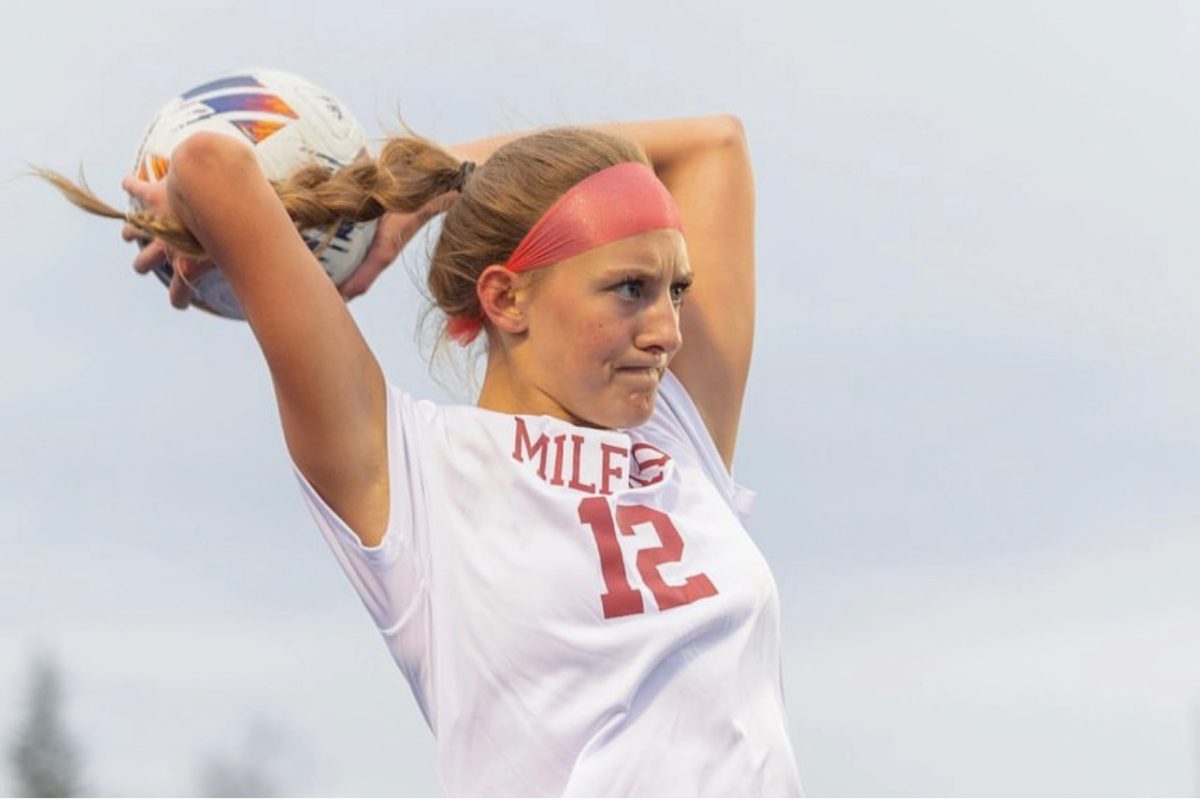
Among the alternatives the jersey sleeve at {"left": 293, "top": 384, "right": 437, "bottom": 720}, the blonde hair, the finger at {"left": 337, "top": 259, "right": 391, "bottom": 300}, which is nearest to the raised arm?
the blonde hair

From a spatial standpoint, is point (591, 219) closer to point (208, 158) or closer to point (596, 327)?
point (596, 327)

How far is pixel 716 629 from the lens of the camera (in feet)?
13.2

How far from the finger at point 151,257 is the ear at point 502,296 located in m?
0.69

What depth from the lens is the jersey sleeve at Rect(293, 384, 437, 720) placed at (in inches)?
159

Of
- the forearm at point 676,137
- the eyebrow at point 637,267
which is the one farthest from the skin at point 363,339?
the forearm at point 676,137

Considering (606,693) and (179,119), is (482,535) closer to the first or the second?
(606,693)

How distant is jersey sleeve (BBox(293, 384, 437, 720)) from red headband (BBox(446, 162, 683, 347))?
18.0 inches

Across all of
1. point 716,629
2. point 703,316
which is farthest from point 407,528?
point 703,316

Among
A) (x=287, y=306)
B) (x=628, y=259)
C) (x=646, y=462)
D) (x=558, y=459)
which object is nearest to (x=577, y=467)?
(x=558, y=459)

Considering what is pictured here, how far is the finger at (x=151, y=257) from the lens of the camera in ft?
14.2

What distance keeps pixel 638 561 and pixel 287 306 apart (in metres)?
0.88

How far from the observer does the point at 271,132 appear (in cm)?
447

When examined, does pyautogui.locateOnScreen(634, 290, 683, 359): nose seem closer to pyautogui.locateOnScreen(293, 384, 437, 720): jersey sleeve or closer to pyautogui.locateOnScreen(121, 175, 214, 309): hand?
pyautogui.locateOnScreen(293, 384, 437, 720): jersey sleeve

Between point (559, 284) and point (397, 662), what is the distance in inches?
33.7
